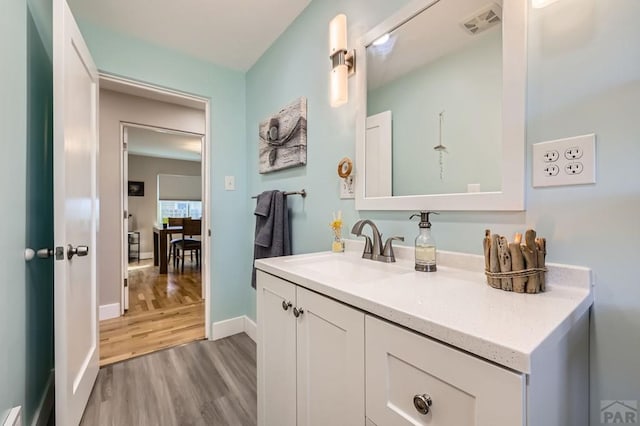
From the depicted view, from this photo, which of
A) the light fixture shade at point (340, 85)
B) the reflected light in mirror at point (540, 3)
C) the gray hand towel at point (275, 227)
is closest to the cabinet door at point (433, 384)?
the reflected light in mirror at point (540, 3)

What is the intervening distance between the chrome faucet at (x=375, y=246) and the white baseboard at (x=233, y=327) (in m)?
1.45

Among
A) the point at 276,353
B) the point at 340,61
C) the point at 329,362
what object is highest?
the point at 340,61

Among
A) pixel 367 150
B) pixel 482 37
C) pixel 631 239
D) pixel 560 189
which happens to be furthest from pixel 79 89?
pixel 631 239

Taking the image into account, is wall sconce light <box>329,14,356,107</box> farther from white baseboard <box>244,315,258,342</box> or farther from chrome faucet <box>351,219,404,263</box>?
white baseboard <box>244,315,258,342</box>

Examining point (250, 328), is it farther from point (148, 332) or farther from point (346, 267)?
point (346, 267)

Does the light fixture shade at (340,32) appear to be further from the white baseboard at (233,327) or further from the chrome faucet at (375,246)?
the white baseboard at (233,327)

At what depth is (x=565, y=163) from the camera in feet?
2.35

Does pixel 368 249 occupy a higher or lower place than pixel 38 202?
lower

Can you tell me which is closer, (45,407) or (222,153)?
(45,407)

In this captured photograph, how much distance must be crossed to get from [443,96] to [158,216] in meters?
6.87

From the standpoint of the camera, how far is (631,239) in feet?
2.09

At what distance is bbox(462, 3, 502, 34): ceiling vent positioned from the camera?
0.87m

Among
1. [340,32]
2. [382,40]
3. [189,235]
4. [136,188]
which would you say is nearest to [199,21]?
A: [340,32]

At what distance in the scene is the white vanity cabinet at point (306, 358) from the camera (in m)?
0.70
